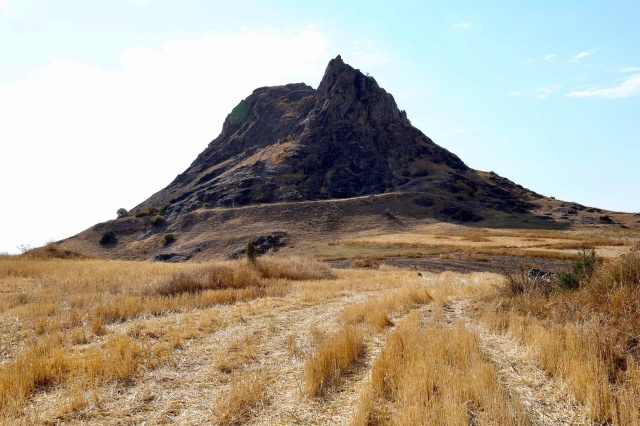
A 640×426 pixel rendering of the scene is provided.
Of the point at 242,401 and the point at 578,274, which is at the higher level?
the point at 578,274

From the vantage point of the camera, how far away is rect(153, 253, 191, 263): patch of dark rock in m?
64.3

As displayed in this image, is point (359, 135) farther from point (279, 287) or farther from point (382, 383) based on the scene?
point (382, 383)

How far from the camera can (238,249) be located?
60.4 metres

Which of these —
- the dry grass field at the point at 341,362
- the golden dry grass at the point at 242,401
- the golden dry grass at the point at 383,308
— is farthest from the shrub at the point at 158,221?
the golden dry grass at the point at 242,401

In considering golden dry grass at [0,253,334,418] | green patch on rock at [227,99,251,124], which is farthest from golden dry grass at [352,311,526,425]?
green patch on rock at [227,99,251,124]

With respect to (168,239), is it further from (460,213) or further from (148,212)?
(460,213)

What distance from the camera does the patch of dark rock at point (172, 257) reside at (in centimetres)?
6431

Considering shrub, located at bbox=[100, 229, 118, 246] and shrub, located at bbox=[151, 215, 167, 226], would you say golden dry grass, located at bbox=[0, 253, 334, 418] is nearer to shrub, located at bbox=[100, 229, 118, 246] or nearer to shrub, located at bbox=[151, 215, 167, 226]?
shrub, located at bbox=[100, 229, 118, 246]

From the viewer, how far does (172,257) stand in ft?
217

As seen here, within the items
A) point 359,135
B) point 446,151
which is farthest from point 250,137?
point 446,151

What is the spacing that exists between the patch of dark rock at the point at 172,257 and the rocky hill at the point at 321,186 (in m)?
0.70

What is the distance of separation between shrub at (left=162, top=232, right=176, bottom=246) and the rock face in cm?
1389

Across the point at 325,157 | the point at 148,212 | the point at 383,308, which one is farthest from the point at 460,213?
the point at 383,308

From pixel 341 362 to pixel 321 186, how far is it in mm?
95806
